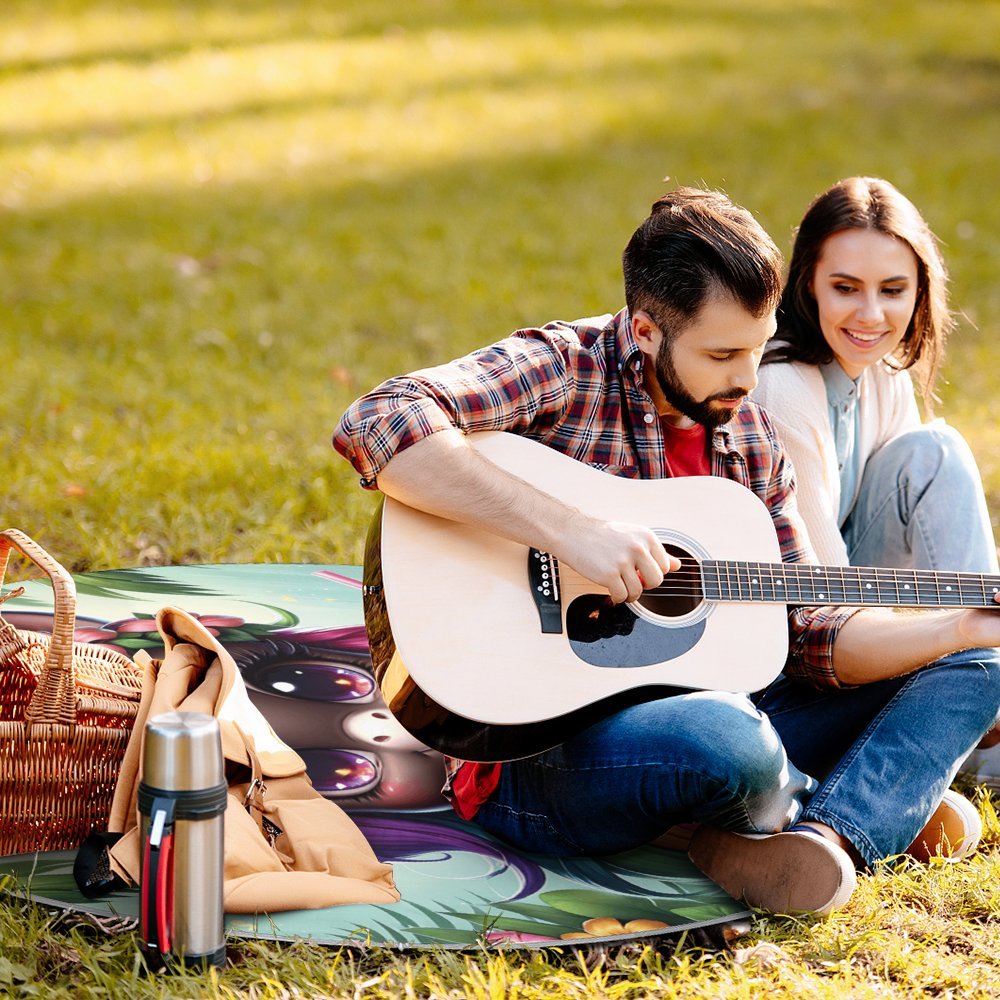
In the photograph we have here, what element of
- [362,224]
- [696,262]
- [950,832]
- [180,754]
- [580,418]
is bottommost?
[950,832]

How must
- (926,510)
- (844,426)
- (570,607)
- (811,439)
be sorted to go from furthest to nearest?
(844,426) → (926,510) → (811,439) → (570,607)

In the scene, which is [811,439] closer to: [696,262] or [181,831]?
[696,262]

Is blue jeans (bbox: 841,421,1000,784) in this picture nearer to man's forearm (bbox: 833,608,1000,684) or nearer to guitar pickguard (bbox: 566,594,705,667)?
man's forearm (bbox: 833,608,1000,684)

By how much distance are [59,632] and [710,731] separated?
1.23 meters

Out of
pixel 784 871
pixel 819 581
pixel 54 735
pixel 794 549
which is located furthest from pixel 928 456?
pixel 54 735

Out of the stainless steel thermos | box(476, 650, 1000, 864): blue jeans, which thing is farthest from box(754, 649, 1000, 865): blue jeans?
the stainless steel thermos

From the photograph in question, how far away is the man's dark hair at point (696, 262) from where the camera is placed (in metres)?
2.75

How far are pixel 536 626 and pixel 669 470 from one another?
0.54m

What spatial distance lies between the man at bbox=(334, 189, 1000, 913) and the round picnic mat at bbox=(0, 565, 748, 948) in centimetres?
9

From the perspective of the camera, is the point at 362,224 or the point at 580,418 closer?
the point at 580,418

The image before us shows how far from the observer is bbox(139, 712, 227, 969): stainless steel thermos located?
7.45ft

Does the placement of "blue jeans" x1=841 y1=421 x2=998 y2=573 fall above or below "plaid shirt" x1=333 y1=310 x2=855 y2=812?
below

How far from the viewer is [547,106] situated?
10125mm

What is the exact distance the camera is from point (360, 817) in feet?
9.68
